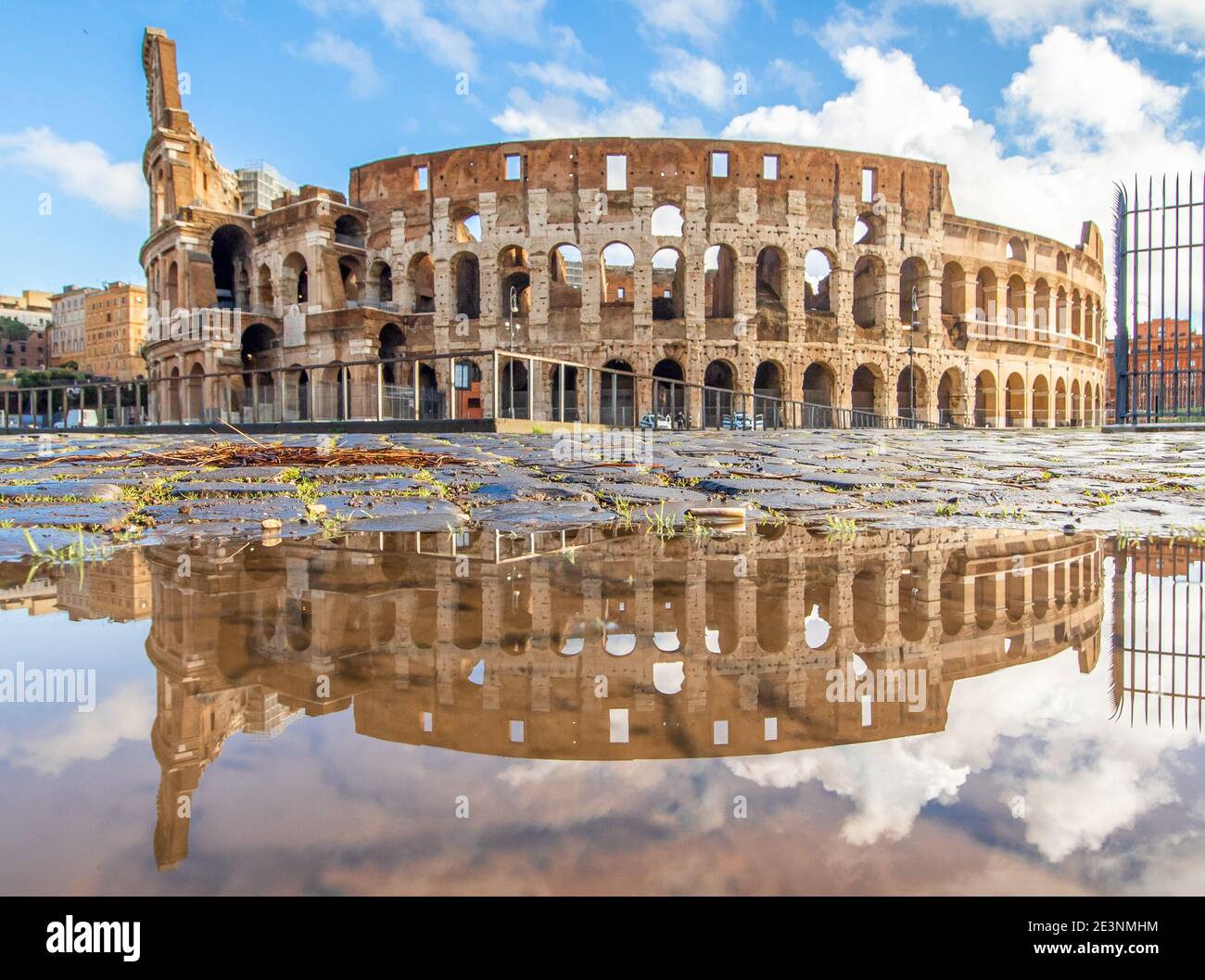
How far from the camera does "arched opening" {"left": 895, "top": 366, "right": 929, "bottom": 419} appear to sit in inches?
1244

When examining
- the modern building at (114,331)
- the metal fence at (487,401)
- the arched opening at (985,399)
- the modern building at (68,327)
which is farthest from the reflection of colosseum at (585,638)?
the modern building at (68,327)

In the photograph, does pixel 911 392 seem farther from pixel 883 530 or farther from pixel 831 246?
pixel 883 530

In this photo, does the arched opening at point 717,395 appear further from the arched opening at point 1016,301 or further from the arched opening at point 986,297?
the arched opening at point 1016,301

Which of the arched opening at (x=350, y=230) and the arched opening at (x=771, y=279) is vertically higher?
the arched opening at (x=350, y=230)

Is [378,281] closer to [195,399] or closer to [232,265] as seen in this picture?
[232,265]

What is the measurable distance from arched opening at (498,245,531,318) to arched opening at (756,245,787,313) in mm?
9407

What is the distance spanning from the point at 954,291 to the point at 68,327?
9933cm

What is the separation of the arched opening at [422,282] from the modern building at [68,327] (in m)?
76.9

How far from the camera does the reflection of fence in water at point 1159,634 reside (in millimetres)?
1725

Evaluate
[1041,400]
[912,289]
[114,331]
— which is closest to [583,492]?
[912,289]

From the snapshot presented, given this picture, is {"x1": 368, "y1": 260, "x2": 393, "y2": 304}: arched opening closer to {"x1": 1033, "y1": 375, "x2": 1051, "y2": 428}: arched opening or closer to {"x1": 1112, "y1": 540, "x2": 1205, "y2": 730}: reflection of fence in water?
{"x1": 1033, "y1": 375, "x2": 1051, "y2": 428}: arched opening

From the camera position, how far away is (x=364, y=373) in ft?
89.1

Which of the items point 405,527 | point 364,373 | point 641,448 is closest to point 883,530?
point 405,527
